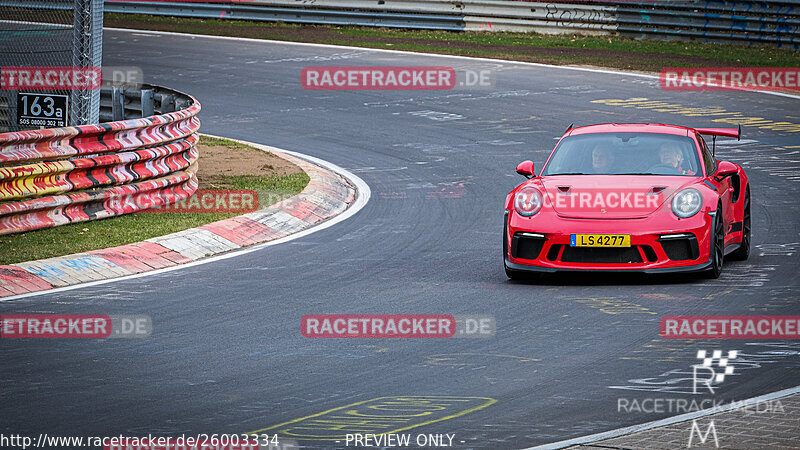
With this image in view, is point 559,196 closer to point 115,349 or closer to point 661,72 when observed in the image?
point 115,349

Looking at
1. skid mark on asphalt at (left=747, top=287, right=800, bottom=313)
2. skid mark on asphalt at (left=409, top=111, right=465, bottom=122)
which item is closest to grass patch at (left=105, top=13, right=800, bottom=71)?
skid mark on asphalt at (left=409, top=111, right=465, bottom=122)

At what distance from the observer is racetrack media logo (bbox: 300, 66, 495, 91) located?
78.3 feet

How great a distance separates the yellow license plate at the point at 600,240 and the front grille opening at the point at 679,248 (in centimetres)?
31

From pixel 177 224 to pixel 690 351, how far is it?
6482 mm

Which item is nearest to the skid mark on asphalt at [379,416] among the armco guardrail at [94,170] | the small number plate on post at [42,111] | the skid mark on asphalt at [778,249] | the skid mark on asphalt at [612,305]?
the skid mark on asphalt at [612,305]

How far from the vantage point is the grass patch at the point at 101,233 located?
11.5 metres

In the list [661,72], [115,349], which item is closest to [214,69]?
[661,72]

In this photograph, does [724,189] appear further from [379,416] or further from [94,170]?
[94,170]

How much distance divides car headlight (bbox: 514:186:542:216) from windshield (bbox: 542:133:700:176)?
62 cm

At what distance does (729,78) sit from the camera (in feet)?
79.7

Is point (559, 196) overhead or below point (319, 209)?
overhead

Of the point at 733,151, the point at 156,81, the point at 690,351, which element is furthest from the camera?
the point at 156,81

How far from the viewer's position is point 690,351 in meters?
8.02

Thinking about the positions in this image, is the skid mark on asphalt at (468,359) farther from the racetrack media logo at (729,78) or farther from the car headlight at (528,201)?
the racetrack media logo at (729,78)
